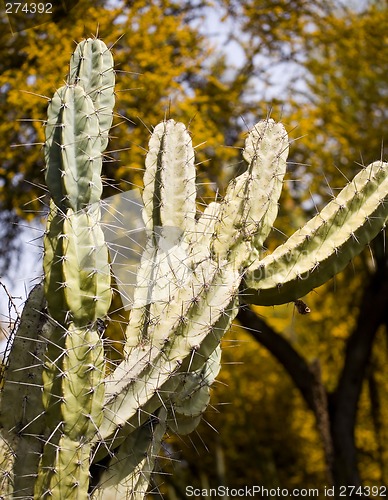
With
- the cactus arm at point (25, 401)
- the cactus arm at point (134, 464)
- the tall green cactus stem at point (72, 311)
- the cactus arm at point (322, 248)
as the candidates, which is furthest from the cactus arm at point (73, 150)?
the cactus arm at point (134, 464)

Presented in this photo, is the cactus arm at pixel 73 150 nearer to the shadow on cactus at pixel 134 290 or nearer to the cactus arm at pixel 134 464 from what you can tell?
the shadow on cactus at pixel 134 290

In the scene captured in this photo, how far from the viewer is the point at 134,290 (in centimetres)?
264

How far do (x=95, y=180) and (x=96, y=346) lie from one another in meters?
0.46

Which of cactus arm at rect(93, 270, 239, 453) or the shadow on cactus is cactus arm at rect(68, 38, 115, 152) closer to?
the shadow on cactus

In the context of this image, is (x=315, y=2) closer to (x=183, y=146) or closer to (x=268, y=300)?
(x=183, y=146)

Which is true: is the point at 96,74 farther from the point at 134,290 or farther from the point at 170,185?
the point at 134,290

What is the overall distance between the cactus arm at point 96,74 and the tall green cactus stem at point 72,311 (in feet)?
0.60

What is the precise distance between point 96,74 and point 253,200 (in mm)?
607

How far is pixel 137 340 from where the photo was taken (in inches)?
95.1

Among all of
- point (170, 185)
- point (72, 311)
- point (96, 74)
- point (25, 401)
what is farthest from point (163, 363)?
point (96, 74)

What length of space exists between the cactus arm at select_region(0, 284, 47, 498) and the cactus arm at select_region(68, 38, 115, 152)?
0.58m

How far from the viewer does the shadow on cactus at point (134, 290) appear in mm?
2086

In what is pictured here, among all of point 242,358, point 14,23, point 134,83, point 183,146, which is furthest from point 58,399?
point 242,358

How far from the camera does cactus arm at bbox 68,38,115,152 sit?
7.78 ft
